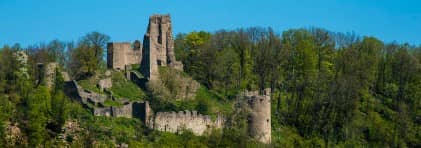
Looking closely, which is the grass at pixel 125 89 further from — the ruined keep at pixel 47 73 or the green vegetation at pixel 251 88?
the ruined keep at pixel 47 73

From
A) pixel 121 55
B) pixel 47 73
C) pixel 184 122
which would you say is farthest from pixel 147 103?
pixel 121 55

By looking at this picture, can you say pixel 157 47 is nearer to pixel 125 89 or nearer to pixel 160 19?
pixel 160 19

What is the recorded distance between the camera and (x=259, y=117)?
83.4 metres

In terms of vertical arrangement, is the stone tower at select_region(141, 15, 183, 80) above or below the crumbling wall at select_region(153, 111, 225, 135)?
above

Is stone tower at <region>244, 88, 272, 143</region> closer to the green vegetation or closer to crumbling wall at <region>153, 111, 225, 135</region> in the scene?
the green vegetation

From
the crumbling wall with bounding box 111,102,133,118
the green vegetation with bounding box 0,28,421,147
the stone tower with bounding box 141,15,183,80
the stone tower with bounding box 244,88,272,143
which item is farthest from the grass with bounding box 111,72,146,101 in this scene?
the stone tower with bounding box 244,88,272,143

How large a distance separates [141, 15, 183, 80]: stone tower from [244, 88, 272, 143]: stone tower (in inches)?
309

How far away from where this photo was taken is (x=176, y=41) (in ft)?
344

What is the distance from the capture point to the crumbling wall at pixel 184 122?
82.4 metres

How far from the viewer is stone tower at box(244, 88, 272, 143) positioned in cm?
8338

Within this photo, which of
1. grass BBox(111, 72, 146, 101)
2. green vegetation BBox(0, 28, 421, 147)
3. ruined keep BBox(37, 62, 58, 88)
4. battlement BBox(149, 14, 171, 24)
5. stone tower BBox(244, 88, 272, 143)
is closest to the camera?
green vegetation BBox(0, 28, 421, 147)

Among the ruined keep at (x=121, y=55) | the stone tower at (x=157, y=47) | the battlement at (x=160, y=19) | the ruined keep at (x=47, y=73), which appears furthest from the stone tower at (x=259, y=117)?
the ruined keep at (x=47, y=73)

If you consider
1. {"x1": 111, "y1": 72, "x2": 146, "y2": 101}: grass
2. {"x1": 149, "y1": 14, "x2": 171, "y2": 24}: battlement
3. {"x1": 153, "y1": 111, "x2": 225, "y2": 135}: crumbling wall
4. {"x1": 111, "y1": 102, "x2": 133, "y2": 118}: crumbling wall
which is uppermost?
{"x1": 149, "y1": 14, "x2": 171, "y2": 24}: battlement

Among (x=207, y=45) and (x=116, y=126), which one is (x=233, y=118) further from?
(x=207, y=45)
